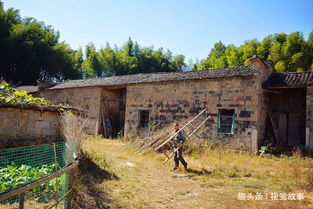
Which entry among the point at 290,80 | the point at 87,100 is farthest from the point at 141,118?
the point at 290,80

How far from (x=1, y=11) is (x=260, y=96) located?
2445 centimetres

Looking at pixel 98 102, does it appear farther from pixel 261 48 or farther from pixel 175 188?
pixel 261 48

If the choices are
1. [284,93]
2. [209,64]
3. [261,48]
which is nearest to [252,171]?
[284,93]

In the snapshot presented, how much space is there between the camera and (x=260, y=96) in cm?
1031

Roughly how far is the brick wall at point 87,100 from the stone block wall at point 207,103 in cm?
248

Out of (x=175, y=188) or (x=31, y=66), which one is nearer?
(x=175, y=188)

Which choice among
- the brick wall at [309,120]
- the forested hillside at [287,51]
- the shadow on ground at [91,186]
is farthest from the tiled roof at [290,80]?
the forested hillside at [287,51]

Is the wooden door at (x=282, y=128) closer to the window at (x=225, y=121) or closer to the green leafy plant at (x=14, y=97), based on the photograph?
the window at (x=225, y=121)

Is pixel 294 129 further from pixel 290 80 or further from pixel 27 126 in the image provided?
pixel 27 126

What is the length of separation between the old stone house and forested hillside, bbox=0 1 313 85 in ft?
28.8

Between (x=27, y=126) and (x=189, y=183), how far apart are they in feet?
13.2

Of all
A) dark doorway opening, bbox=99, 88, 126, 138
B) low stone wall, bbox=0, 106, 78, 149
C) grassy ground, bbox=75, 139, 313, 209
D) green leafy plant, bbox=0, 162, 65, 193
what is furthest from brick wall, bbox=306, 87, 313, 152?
dark doorway opening, bbox=99, 88, 126, 138

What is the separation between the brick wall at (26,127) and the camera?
184 inches

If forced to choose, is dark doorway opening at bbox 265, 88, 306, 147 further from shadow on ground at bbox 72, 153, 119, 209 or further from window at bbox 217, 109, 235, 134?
shadow on ground at bbox 72, 153, 119, 209
